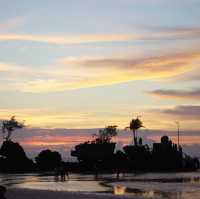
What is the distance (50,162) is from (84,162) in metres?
8.64

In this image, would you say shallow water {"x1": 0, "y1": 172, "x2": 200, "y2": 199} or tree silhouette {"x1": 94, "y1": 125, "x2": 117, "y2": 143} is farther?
tree silhouette {"x1": 94, "y1": 125, "x2": 117, "y2": 143}

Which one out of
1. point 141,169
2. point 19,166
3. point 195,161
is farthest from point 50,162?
point 195,161

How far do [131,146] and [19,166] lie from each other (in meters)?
30.5

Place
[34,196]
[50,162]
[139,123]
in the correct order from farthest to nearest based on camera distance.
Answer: [139,123]
[50,162]
[34,196]

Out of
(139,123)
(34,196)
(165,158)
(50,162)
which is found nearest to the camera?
(34,196)

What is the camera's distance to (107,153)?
13350 cm

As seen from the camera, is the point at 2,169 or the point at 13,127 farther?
the point at 13,127

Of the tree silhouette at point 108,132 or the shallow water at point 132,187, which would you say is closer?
the shallow water at point 132,187

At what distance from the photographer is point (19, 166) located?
12375 cm

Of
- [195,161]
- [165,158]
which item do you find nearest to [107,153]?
[165,158]

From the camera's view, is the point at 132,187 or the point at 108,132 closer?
the point at 132,187

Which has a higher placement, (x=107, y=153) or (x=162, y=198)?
(x=107, y=153)

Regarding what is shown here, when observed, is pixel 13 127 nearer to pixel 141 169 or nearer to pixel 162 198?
pixel 141 169

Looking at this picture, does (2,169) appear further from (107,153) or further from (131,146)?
(131,146)
